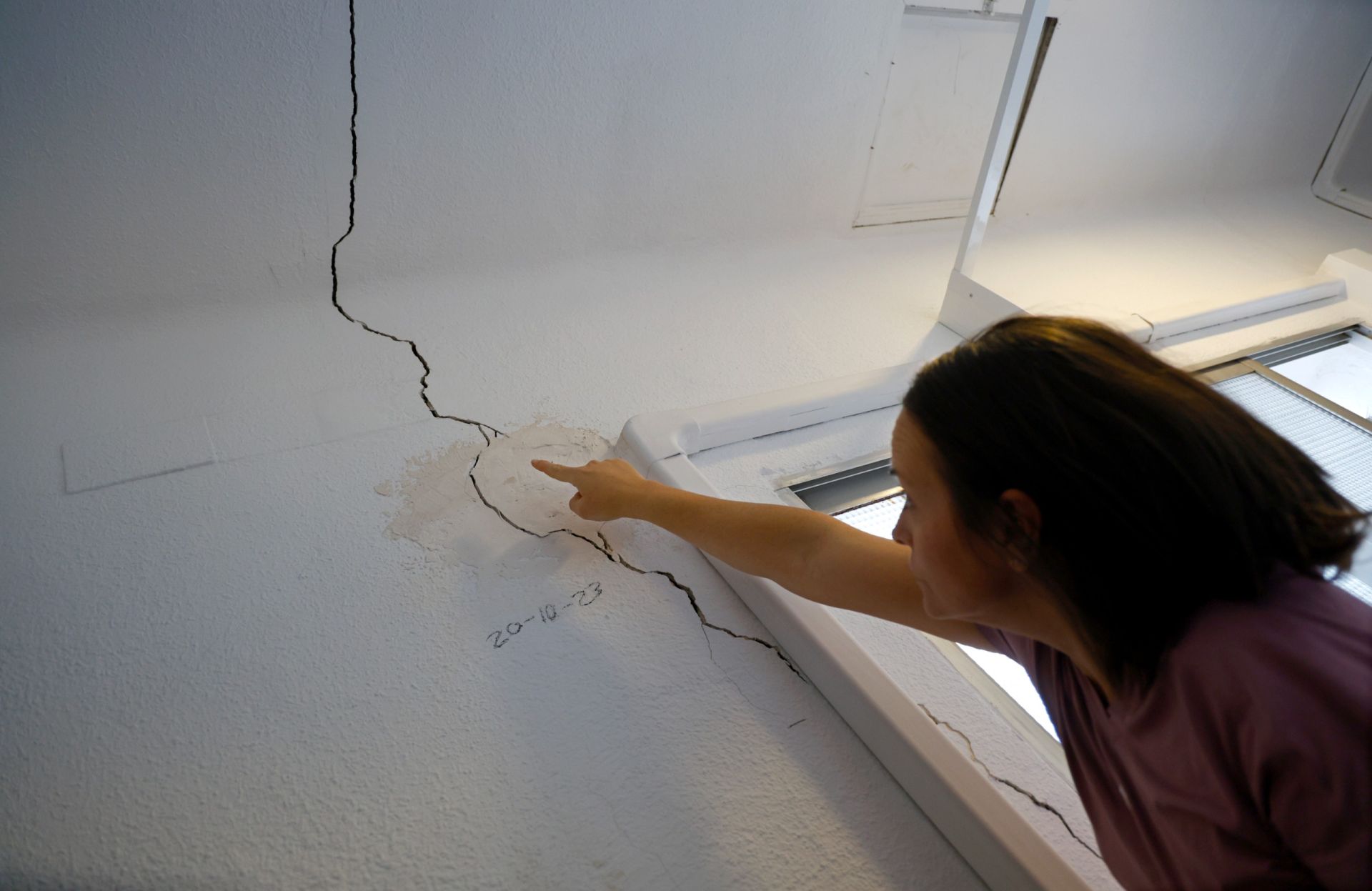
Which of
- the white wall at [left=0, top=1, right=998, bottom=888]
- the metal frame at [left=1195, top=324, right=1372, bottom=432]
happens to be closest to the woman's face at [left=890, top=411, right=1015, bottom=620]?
the white wall at [left=0, top=1, right=998, bottom=888]

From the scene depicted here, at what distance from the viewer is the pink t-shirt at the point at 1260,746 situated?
0.52 metres

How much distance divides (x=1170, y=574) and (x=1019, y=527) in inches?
3.8

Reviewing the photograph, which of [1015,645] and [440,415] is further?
[440,415]

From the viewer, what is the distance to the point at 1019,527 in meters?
0.60

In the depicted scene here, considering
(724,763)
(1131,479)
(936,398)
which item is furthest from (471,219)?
(1131,479)

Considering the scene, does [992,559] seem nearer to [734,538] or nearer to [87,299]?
[734,538]

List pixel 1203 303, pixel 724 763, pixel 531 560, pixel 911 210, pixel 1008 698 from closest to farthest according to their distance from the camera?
1. pixel 724 763
2. pixel 1008 698
3. pixel 531 560
4. pixel 1203 303
5. pixel 911 210

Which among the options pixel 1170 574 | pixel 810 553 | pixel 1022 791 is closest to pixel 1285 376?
pixel 1022 791

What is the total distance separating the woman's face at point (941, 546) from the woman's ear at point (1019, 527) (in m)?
0.02

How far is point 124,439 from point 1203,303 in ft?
7.38

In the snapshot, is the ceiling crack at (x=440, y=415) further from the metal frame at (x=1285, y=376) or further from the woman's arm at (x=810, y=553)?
the metal frame at (x=1285, y=376)

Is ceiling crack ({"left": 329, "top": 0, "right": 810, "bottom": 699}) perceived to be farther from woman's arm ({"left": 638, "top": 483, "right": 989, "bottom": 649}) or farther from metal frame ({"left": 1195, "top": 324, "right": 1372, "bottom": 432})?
metal frame ({"left": 1195, "top": 324, "right": 1372, "bottom": 432})

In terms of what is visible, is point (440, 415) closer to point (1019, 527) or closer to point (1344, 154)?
point (1019, 527)

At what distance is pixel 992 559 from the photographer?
65 centimetres
